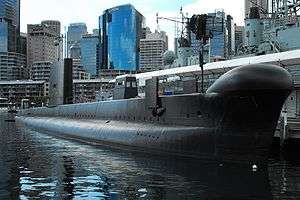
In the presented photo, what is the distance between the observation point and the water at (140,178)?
1468 cm

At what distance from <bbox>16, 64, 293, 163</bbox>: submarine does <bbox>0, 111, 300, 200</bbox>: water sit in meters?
0.68

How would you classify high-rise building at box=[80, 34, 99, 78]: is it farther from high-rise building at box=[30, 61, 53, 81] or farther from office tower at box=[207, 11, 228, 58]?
office tower at box=[207, 11, 228, 58]

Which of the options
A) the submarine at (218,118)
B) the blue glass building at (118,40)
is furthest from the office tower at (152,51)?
the submarine at (218,118)

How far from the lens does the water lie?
14680 mm

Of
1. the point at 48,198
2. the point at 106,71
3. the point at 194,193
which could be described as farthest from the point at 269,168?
the point at 106,71

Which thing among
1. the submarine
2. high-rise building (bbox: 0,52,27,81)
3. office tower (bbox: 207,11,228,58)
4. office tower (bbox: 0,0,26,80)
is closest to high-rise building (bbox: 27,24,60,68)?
high-rise building (bbox: 0,52,27,81)

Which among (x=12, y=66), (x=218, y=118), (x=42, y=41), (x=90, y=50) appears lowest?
(x=218, y=118)

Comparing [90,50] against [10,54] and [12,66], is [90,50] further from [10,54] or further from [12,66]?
[12,66]

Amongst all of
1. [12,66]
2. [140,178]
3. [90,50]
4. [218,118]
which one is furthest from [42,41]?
[140,178]

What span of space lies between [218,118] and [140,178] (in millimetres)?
4159

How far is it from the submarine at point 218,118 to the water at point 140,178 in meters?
0.68

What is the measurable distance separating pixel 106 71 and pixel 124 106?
11982 cm

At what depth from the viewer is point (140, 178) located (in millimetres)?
17562

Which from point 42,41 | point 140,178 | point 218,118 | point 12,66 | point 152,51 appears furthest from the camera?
point 12,66
